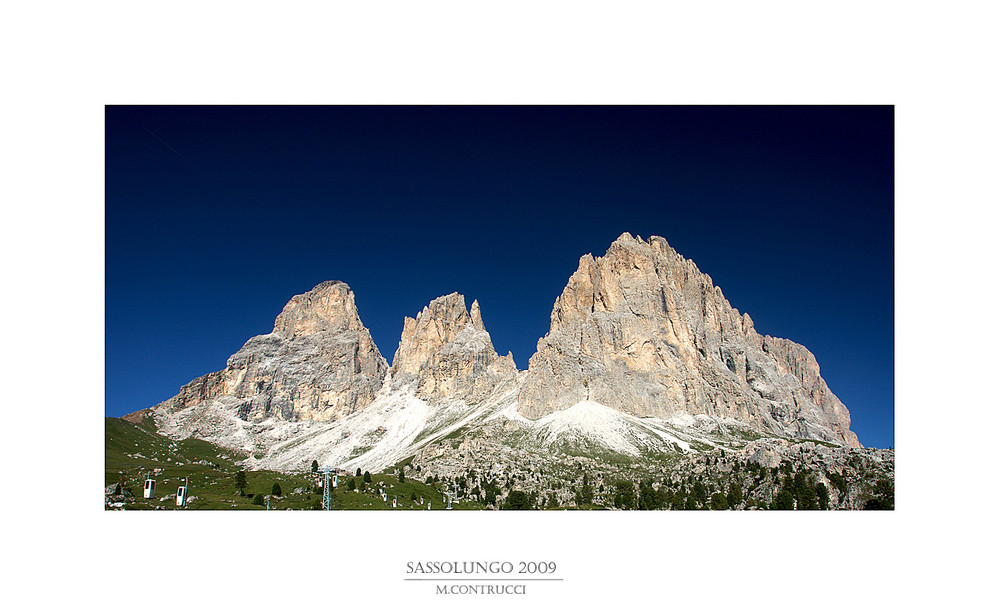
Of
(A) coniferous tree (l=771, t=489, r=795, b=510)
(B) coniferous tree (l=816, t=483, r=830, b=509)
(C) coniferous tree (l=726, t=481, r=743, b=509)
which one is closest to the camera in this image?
(A) coniferous tree (l=771, t=489, r=795, b=510)

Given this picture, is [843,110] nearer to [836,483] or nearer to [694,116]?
[694,116]

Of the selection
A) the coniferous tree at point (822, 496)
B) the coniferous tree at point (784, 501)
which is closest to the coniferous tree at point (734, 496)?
the coniferous tree at point (784, 501)

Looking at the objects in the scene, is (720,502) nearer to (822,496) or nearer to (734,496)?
(734,496)

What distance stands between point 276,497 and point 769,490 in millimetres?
52669

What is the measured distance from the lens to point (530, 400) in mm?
199125

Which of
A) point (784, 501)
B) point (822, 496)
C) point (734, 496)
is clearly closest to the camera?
point (784, 501)

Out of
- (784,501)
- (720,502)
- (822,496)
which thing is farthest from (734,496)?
(784,501)

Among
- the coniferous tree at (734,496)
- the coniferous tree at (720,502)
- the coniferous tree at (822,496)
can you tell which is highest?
the coniferous tree at (822,496)

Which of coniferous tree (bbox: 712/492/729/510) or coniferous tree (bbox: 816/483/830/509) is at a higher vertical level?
coniferous tree (bbox: 816/483/830/509)

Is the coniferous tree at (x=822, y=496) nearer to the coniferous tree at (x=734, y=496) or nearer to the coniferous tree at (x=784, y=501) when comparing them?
the coniferous tree at (x=784, y=501)

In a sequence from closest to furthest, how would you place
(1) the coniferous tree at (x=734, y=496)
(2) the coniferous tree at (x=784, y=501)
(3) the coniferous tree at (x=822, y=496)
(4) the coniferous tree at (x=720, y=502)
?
(2) the coniferous tree at (x=784, y=501)
(3) the coniferous tree at (x=822, y=496)
(4) the coniferous tree at (x=720, y=502)
(1) the coniferous tree at (x=734, y=496)

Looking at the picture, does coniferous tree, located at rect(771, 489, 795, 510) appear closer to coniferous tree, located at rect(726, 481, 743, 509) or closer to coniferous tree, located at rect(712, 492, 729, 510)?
coniferous tree, located at rect(726, 481, 743, 509)

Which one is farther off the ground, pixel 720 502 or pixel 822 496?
pixel 822 496

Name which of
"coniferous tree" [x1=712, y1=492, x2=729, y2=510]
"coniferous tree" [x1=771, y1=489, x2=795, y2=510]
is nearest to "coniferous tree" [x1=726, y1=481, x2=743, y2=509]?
"coniferous tree" [x1=712, y1=492, x2=729, y2=510]
